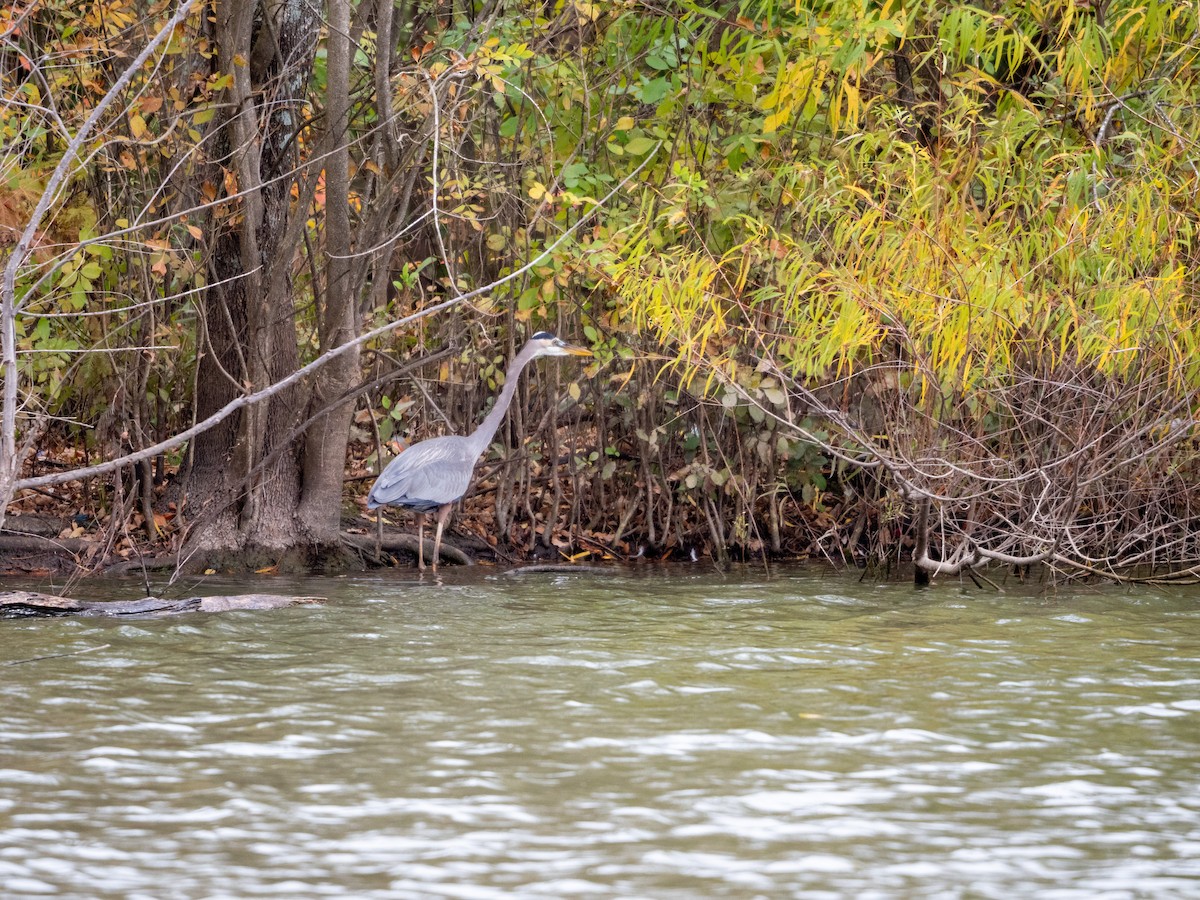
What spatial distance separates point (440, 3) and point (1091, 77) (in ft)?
13.1

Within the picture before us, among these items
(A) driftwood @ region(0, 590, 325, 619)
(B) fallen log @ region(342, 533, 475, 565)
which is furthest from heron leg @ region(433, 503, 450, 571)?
(A) driftwood @ region(0, 590, 325, 619)

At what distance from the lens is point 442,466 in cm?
884

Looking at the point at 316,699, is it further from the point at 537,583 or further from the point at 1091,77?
the point at 1091,77

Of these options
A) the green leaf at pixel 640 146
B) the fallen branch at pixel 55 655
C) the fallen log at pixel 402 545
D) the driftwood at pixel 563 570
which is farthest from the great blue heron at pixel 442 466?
the fallen branch at pixel 55 655

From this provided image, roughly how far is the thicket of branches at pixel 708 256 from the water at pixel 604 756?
1.25 m

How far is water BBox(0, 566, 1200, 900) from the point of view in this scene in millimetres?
3240

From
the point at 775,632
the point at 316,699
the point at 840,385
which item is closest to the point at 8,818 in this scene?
the point at 316,699

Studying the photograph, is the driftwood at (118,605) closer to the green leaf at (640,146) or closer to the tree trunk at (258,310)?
the tree trunk at (258,310)

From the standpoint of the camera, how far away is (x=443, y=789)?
3852 millimetres

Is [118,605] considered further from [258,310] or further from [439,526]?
[439,526]

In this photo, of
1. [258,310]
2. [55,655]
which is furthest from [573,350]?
[55,655]

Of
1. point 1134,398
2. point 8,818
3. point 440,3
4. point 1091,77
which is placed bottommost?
point 8,818

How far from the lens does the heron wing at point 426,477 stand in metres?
8.66

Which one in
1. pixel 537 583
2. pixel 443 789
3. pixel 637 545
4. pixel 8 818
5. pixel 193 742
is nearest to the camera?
pixel 8 818
